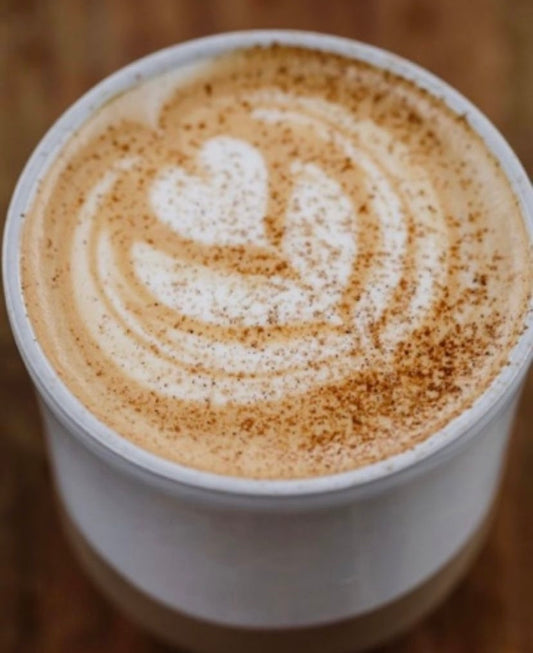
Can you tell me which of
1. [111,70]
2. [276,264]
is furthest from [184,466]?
[111,70]

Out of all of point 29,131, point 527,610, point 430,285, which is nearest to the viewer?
point 430,285

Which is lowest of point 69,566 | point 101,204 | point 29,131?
point 69,566

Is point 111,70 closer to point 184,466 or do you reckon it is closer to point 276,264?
point 276,264

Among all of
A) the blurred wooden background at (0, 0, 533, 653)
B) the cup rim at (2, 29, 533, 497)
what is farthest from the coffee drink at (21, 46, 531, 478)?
the blurred wooden background at (0, 0, 533, 653)

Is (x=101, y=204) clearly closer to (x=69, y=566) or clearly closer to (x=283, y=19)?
(x=69, y=566)

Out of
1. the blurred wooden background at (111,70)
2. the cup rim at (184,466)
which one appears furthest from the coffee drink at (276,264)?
the blurred wooden background at (111,70)

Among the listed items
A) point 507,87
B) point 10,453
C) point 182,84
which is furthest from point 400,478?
point 507,87

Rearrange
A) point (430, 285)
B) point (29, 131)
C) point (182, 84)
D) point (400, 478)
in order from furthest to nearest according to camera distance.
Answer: point (29, 131), point (182, 84), point (430, 285), point (400, 478)
